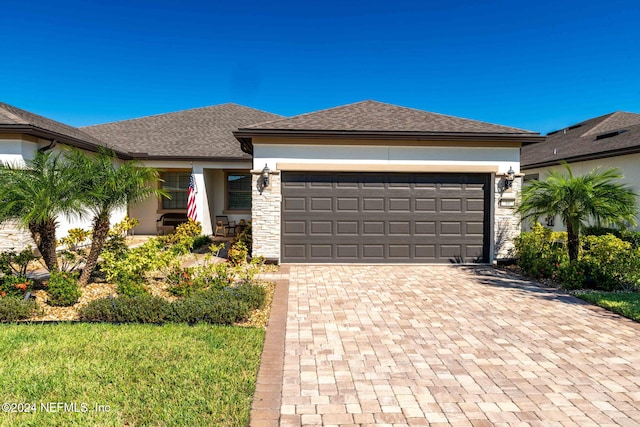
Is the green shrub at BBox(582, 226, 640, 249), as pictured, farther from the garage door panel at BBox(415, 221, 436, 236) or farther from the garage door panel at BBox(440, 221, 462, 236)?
the garage door panel at BBox(415, 221, 436, 236)

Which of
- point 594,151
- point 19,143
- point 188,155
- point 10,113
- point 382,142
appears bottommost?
point 19,143

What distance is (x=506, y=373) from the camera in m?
3.88

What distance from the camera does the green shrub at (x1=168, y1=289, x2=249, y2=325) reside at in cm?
538

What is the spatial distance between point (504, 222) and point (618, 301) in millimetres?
3937

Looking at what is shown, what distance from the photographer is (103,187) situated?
655cm

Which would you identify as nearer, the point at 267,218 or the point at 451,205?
the point at 267,218

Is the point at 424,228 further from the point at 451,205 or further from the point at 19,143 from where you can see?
the point at 19,143

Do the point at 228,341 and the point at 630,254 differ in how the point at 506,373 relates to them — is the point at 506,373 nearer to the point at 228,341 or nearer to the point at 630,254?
the point at 228,341

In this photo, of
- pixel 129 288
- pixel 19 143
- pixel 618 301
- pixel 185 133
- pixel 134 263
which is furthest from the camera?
pixel 185 133

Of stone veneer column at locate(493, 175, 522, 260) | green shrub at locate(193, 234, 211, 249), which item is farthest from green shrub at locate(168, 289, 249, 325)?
stone veneer column at locate(493, 175, 522, 260)

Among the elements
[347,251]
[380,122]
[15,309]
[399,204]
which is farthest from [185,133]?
[15,309]

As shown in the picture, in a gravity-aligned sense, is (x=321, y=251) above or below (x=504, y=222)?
below

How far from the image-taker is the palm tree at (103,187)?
655 centimetres

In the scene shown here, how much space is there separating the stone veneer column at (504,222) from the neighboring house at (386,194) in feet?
0.09
